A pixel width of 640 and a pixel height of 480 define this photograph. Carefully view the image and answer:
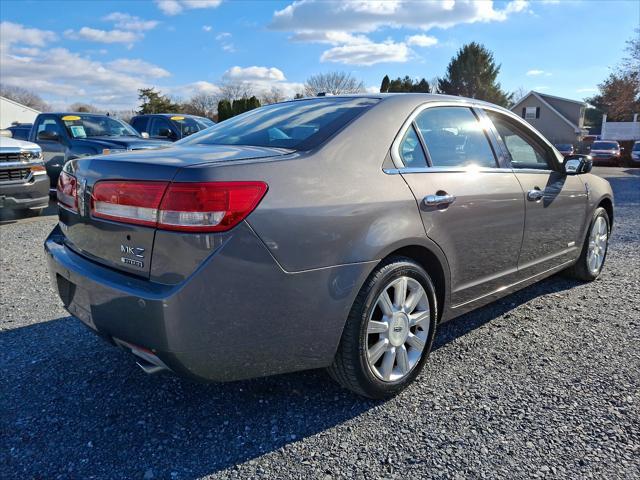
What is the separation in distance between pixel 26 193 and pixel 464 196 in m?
6.85

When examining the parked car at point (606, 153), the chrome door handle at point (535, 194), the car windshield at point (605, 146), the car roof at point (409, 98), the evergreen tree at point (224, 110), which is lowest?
the parked car at point (606, 153)

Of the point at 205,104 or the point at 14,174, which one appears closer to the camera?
the point at 14,174

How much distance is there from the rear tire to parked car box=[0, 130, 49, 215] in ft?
23.9

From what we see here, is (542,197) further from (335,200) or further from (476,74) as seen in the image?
(476,74)

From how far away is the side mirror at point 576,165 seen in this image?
3.92 meters

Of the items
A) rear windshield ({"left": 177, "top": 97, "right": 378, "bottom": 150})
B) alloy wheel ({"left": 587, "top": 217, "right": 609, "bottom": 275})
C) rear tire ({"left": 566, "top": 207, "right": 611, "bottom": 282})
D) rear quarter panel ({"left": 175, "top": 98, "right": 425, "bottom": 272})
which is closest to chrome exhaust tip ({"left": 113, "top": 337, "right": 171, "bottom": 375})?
rear quarter panel ({"left": 175, "top": 98, "right": 425, "bottom": 272})

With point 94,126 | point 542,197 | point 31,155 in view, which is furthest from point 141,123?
point 542,197

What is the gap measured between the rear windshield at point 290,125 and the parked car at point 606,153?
107 feet

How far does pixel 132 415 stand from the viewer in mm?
2512

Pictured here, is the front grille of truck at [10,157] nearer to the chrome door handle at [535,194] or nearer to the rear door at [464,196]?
the rear door at [464,196]

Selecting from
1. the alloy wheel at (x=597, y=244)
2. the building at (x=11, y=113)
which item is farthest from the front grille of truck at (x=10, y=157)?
the building at (x=11, y=113)

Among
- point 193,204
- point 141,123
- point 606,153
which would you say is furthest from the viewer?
point 606,153

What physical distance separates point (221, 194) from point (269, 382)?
1329 mm

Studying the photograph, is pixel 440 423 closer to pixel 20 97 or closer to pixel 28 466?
pixel 28 466
